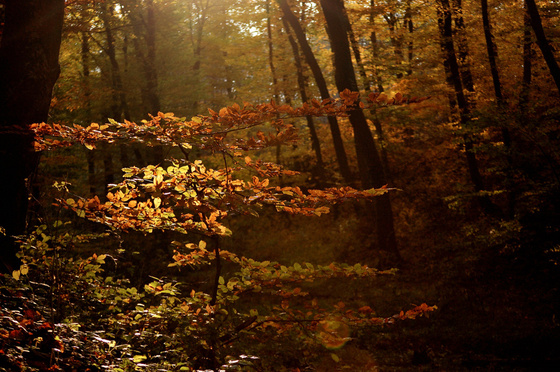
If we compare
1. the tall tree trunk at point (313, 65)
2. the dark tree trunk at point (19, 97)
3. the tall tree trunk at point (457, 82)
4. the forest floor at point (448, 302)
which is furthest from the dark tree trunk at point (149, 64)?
the dark tree trunk at point (19, 97)

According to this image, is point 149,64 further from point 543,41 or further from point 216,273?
point 216,273

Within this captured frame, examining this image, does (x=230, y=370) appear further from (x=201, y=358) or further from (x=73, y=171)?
(x=73, y=171)

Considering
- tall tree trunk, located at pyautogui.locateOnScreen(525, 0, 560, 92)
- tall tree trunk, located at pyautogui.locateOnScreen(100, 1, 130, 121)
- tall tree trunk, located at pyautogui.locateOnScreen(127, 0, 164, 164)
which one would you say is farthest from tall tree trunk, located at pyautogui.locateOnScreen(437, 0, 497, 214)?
tall tree trunk, located at pyautogui.locateOnScreen(100, 1, 130, 121)

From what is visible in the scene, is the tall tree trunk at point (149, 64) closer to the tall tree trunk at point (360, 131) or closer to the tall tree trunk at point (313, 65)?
the tall tree trunk at point (313, 65)

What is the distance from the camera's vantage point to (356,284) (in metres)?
11.1

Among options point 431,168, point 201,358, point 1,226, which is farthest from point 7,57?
point 431,168

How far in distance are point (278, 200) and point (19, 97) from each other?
2.39 m

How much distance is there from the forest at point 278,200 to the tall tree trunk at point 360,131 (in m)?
0.06

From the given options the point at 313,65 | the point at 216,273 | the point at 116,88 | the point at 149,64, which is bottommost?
the point at 216,273

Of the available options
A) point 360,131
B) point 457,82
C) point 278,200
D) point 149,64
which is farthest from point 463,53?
point 278,200

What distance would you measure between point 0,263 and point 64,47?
1286 cm

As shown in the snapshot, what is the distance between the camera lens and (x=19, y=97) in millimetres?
3451

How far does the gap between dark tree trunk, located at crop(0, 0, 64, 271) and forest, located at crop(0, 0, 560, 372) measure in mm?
16

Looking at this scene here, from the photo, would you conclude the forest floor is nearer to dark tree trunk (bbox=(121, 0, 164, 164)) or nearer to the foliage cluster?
the foliage cluster
